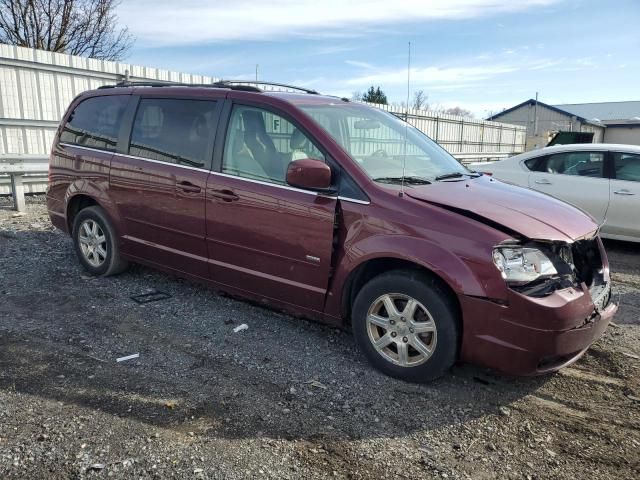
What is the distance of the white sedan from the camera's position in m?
7.26

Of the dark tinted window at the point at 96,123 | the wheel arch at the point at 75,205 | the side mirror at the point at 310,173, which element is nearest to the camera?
the side mirror at the point at 310,173

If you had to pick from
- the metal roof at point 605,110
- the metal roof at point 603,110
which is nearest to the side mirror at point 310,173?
the metal roof at point 603,110

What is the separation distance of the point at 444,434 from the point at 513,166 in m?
6.17

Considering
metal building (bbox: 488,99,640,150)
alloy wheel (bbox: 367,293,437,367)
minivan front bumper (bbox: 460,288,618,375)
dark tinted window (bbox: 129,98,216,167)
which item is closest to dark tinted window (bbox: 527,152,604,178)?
minivan front bumper (bbox: 460,288,618,375)

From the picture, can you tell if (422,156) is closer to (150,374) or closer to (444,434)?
(444,434)

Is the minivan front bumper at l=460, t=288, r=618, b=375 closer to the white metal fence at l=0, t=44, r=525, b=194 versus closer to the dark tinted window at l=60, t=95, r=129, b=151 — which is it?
the dark tinted window at l=60, t=95, r=129, b=151

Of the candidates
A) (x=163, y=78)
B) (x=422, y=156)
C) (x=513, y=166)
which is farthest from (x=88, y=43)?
(x=422, y=156)

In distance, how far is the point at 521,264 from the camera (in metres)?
3.20

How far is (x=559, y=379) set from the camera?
146 inches

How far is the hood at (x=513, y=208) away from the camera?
3.34 metres

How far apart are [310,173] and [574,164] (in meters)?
5.69

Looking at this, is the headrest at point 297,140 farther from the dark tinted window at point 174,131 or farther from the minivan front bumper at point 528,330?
the minivan front bumper at point 528,330

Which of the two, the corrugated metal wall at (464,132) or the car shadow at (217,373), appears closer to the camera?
the car shadow at (217,373)

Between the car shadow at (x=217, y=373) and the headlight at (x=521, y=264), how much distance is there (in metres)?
0.86
